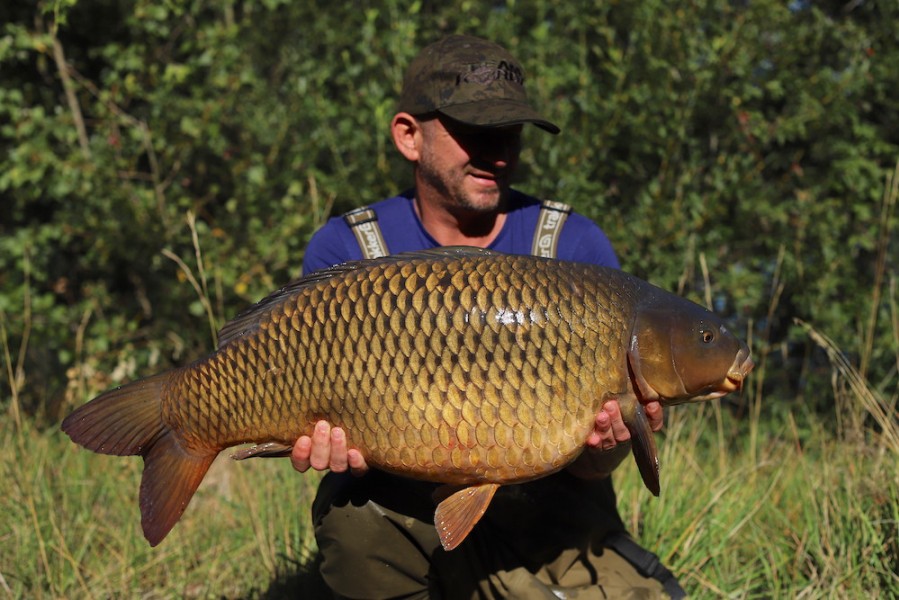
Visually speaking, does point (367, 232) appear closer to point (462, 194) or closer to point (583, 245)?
point (462, 194)

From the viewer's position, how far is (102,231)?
371 cm

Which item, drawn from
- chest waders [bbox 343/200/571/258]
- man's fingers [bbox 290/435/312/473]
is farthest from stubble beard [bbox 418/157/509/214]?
man's fingers [bbox 290/435/312/473]

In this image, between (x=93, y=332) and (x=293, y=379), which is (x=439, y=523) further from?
(x=93, y=332)

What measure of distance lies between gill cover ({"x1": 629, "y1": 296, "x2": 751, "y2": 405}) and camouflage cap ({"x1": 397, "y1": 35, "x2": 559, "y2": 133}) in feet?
1.89

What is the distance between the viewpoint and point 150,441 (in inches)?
69.4

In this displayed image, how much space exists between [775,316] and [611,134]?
96 centimetres

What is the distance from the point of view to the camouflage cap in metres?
2.05

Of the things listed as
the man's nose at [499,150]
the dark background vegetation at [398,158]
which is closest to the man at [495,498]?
the man's nose at [499,150]

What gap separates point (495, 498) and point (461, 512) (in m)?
0.41

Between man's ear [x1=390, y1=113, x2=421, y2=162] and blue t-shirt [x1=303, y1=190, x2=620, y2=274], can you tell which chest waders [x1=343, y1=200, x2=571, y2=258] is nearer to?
blue t-shirt [x1=303, y1=190, x2=620, y2=274]

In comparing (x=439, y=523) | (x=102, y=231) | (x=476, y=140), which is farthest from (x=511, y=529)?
(x=102, y=231)

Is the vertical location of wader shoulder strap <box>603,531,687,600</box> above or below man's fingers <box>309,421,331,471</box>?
below

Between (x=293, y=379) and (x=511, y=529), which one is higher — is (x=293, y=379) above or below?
above

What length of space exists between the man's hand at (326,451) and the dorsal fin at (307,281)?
21 cm
